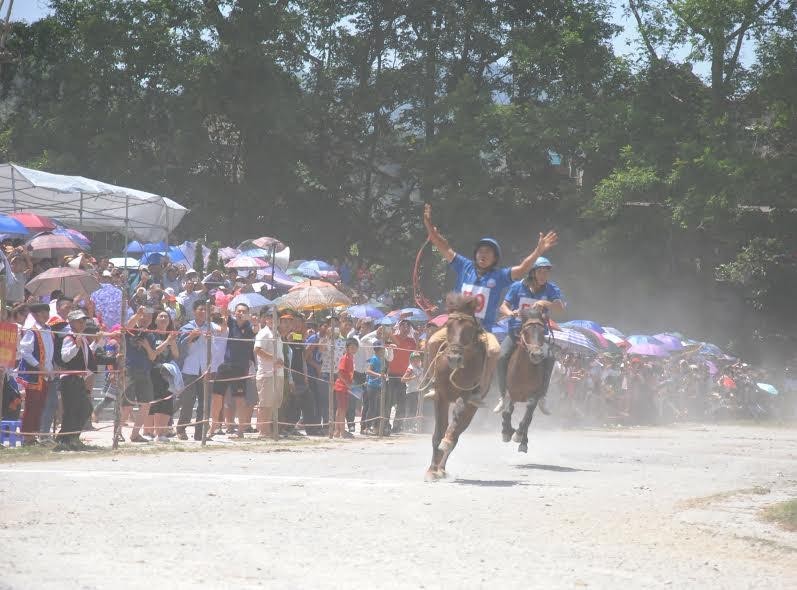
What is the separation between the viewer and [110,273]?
25.2m

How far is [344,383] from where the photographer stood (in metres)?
22.1

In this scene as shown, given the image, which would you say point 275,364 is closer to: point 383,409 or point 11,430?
point 383,409

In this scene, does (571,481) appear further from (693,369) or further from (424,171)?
(424,171)

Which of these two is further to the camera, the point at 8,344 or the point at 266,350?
the point at 266,350

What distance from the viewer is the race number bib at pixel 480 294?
45.1ft

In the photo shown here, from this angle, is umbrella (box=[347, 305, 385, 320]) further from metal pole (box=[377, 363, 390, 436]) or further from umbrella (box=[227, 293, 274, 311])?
metal pole (box=[377, 363, 390, 436])

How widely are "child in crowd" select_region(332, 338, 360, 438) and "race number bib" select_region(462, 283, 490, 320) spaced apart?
27.3 ft

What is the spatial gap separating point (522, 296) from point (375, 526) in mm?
7902

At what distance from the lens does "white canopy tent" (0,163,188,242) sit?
25.9 metres

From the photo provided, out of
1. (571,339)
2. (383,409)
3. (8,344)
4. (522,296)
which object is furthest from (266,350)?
(571,339)

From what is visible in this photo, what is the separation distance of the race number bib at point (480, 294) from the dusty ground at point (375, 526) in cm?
182

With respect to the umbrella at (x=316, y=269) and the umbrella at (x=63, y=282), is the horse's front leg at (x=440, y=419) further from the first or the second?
the umbrella at (x=316, y=269)

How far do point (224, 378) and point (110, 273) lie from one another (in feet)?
21.1

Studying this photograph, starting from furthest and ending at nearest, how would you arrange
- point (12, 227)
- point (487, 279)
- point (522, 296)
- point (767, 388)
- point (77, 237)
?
point (767, 388) → point (77, 237) → point (12, 227) → point (522, 296) → point (487, 279)
